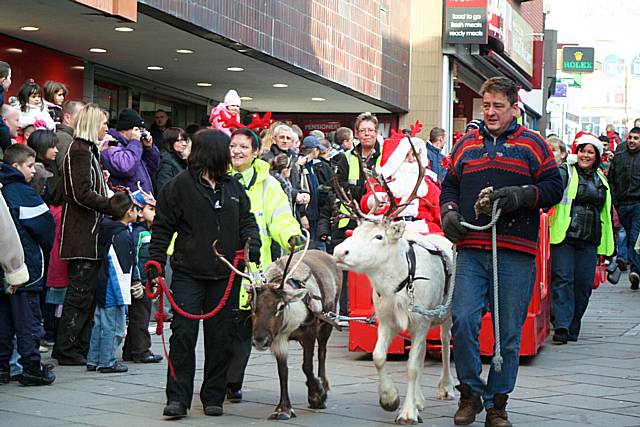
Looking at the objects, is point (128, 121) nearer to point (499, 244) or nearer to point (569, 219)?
point (569, 219)

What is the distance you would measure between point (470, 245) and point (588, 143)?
5481mm

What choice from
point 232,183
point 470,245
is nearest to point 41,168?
point 232,183

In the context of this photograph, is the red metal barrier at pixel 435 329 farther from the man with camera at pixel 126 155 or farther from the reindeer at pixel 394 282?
the man with camera at pixel 126 155

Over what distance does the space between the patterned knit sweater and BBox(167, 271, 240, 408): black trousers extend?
5.77ft

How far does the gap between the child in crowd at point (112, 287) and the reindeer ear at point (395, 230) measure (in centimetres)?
287

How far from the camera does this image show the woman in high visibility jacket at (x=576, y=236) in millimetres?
13219

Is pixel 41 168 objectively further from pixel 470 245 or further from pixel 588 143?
pixel 588 143

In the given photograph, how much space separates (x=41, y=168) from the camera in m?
11.9

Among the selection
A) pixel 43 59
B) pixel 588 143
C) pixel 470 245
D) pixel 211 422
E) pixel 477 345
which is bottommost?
pixel 211 422

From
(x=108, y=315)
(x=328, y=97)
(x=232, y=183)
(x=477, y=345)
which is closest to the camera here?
(x=477, y=345)

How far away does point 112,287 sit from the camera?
1085 centimetres

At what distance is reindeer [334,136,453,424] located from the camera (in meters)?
8.73

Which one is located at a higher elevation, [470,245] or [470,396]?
[470,245]

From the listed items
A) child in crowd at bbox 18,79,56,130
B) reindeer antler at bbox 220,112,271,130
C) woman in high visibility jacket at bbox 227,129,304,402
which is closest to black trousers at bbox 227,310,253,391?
woman in high visibility jacket at bbox 227,129,304,402
